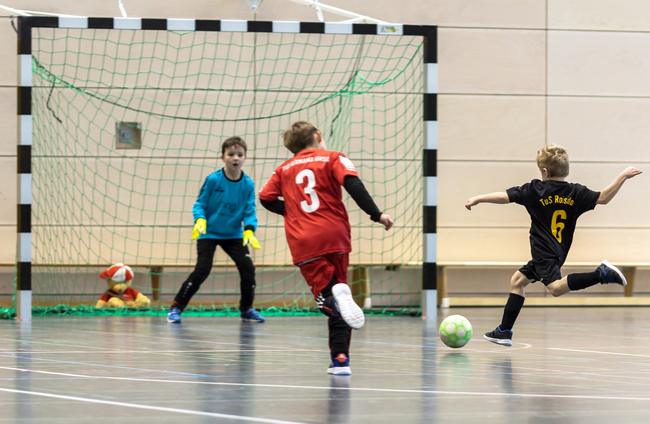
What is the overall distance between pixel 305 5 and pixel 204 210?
4.00 meters

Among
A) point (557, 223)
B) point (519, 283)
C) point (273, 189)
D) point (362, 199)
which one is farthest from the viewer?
point (519, 283)

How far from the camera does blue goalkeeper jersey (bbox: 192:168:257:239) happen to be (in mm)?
11719

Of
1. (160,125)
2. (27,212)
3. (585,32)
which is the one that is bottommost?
(27,212)

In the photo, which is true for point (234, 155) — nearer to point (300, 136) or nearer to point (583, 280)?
point (583, 280)

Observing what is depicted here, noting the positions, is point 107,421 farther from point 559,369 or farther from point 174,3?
point 174,3

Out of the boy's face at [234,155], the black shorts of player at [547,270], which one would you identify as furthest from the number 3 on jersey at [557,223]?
the boy's face at [234,155]

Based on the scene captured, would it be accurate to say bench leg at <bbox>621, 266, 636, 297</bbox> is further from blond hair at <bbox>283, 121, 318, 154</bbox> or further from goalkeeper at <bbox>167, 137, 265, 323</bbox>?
blond hair at <bbox>283, 121, 318, 154</bbox>

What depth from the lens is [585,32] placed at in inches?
611

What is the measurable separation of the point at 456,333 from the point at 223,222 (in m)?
3.90

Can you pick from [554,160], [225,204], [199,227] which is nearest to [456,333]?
[554,160]

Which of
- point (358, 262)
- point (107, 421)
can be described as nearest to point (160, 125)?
point (358, 262)

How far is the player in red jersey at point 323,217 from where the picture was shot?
688 cm

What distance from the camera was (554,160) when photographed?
28.6 feet

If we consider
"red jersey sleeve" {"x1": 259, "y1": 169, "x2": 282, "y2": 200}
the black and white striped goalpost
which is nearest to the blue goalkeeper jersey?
the black and white striped goalpost
